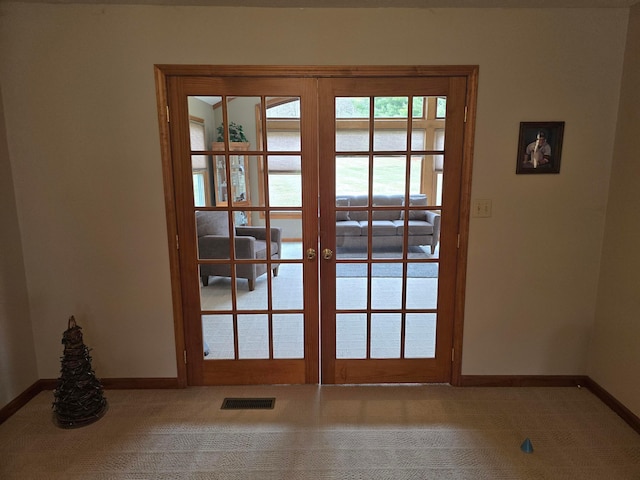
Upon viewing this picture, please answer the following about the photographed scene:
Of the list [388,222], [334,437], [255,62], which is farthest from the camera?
[388,222]

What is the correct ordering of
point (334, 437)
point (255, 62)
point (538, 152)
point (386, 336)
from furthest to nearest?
point (386, 336) < point (538, 152) < point (255, 62) < point (334, 437)

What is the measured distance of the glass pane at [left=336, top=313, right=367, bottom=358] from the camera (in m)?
2.59

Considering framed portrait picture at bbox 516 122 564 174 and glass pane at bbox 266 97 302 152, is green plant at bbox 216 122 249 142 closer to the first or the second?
glass pane at bbox 266 97 302 152

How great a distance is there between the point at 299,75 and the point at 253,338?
1755mm

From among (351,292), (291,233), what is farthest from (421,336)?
(291,233)

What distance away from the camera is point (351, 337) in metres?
2.79

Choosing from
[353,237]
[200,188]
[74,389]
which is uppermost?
[200,188]

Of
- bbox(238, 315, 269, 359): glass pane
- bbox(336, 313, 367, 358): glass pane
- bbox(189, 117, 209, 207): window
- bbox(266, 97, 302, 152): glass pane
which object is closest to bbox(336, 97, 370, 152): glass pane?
bbox(266, 97, 302, 152): glass pane

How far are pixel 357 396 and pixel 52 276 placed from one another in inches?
80.5

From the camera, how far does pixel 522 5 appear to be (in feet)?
6.90

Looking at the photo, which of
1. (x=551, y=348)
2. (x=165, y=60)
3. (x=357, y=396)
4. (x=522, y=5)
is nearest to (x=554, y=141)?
(x=522, y=5)

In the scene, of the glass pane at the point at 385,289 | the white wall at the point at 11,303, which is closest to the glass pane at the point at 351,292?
the glass pane at the point at 385,289

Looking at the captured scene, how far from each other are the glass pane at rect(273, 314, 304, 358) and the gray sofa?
70 centimetres

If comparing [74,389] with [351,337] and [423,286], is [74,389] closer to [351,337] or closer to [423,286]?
[351,337]
